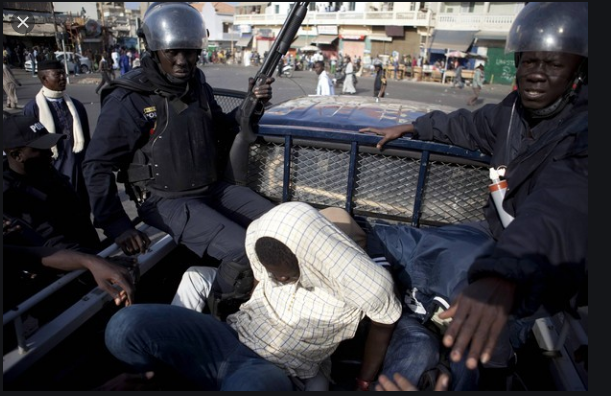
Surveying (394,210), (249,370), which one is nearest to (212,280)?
(249,370)

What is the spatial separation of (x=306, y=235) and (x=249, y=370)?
0.66 metres

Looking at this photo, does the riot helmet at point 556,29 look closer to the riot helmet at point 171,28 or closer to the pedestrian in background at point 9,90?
the riot helmet at point 171,28

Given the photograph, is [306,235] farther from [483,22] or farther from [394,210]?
[483,22]

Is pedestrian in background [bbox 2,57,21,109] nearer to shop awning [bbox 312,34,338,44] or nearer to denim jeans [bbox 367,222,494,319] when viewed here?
denim jeans [bbox 367,222,494,319]

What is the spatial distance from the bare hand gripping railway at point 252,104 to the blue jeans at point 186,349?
118 cm

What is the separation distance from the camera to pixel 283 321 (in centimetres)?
192

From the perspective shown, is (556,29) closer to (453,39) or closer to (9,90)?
(9,90)

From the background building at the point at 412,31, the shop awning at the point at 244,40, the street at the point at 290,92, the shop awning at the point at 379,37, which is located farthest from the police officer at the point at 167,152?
the shop awning at the point at 244,40

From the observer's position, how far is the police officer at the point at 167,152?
2400 millimetres

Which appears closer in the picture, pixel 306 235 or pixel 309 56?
pixel 306 235

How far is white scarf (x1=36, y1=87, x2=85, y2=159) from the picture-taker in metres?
4.11

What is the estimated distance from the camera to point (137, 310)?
185 cm

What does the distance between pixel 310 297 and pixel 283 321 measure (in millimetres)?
185

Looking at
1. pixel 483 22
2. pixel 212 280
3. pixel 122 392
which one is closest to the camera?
pixel 122 392
